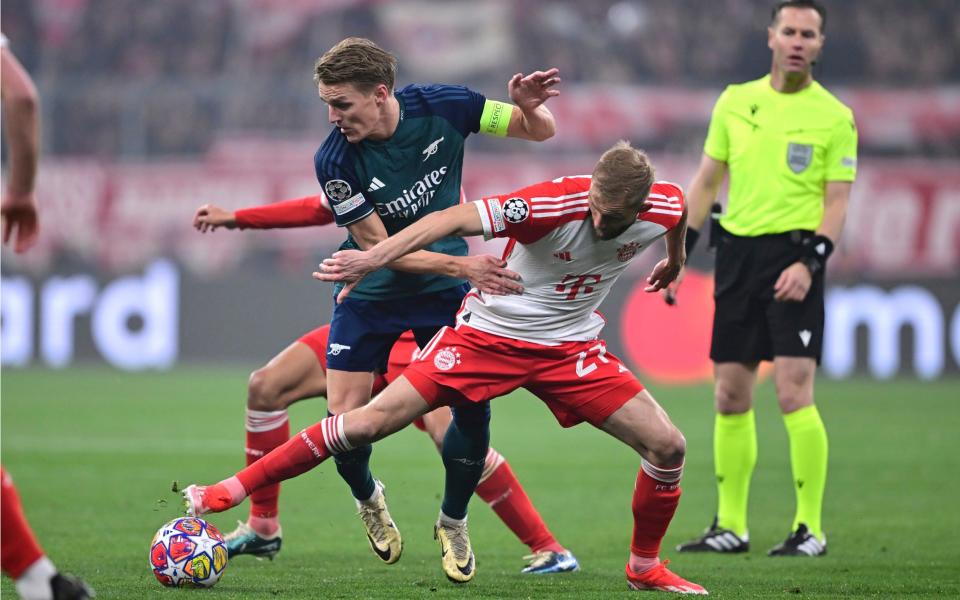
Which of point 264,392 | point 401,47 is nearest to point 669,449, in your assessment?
point 264,392

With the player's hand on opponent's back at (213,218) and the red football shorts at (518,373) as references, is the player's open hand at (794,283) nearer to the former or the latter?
the red football shorts at (518,373)

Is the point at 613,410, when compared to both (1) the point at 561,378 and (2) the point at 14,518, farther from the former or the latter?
(2) the point at 14,518

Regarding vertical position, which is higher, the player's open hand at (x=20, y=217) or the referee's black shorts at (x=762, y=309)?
the player's open hand at (x=20, y=217)

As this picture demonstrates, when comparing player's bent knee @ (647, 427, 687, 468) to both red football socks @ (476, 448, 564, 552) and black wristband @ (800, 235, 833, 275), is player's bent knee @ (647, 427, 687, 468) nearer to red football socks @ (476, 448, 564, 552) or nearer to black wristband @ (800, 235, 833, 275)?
red football socks @ (476, 448, 564, 552)

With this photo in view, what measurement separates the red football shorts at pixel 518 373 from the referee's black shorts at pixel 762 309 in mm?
1563

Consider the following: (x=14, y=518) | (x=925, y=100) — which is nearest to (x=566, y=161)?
(x=925, y=100)

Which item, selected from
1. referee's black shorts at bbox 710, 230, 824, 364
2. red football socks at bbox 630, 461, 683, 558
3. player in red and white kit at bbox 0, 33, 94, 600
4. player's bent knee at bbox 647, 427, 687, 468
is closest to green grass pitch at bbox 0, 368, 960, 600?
red football socks at bbox 630, 461, 683, 558

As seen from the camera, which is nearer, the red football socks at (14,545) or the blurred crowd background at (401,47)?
the red football socks at (14,545)

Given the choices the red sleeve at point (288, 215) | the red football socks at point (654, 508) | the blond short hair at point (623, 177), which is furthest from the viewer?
the red sleeve at point (288, 215)

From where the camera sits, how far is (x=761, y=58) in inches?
771

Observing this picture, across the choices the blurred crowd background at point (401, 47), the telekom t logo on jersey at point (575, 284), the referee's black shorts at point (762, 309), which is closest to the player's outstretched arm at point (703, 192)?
the referee's black shorts at point (762, 309)

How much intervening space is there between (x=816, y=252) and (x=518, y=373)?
195 cm

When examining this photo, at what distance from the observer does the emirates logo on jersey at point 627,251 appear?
5.01m

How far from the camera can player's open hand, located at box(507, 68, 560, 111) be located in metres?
5.36
